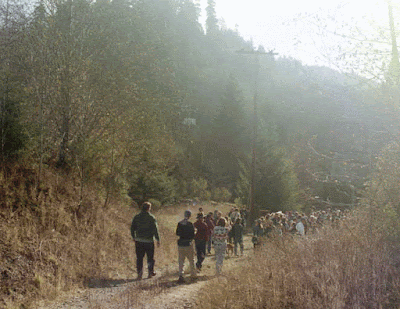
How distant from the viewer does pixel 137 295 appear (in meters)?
7.51

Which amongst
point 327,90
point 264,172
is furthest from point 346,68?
point 264,172

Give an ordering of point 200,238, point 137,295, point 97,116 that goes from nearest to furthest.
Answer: point 137,295 → point 200,238 → point 97,116

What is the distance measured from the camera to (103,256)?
10742 mm

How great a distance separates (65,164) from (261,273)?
30.2 ft

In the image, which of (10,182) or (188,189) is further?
(188,189)

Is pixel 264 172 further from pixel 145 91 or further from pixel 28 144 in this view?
pixel 28 144

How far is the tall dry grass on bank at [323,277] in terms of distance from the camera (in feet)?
20.1

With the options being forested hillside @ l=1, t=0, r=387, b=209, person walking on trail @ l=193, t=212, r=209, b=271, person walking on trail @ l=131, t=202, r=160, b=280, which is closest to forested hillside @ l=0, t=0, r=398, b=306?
forested hillside @ l=1, t=0, r=387, b=209

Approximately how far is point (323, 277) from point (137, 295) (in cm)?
372

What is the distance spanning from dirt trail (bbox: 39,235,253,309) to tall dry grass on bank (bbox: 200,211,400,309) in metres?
0.59

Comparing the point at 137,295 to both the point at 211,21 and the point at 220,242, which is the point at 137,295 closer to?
the point at 220,242

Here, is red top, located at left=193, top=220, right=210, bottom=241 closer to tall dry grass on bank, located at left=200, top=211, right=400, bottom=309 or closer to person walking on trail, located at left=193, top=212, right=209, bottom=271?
person walking on trail, located at left=193, top=212, right=209, bottom=271

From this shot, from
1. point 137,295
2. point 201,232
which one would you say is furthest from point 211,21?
point 137,295

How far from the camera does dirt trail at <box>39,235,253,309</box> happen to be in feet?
23.1
